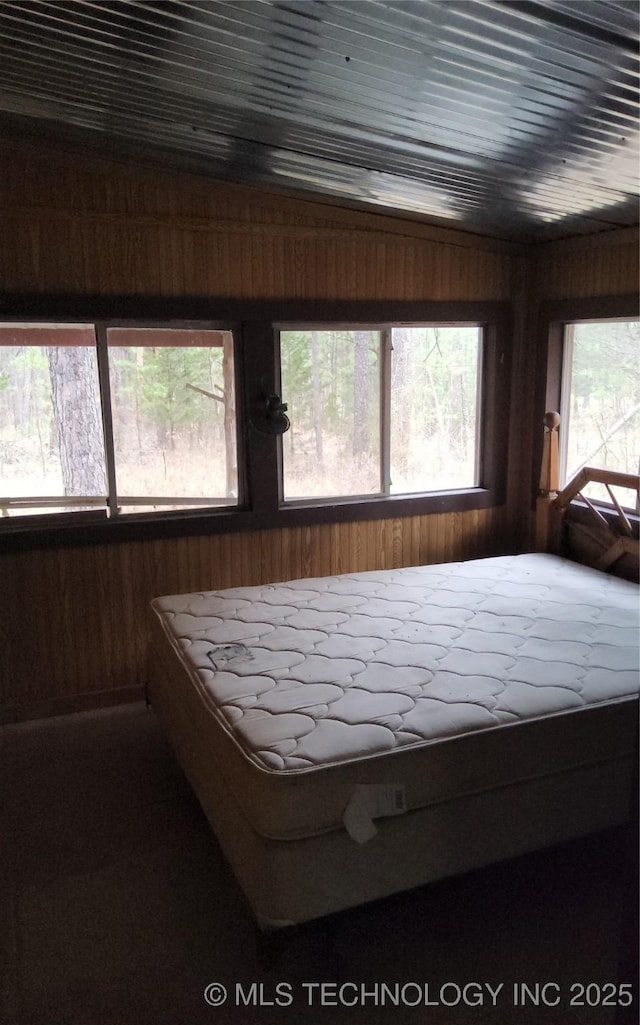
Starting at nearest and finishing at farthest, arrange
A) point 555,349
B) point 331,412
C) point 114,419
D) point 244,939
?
point 244,939 → point 114,419 → point 331,412 → point 555,349

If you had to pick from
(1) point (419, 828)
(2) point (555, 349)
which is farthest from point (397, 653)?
(2) point (555, 349)

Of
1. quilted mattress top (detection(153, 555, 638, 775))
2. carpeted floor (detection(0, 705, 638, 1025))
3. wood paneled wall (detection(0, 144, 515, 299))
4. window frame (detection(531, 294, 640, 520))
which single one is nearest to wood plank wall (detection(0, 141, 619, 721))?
wood paneled wall (detection(0, 144, 515, 299))

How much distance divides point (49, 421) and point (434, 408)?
6.35ft

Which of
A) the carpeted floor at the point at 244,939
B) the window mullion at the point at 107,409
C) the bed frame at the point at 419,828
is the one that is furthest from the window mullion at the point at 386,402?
the carpeted floor at the point at 244,939

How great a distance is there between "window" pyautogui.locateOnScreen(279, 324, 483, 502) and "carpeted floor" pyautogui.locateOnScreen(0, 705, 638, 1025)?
1.84 meters

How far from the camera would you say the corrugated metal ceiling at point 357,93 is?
73.2 inches

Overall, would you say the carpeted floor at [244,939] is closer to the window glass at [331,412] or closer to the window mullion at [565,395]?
the window glass at [331,412]

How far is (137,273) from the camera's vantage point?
135 inches

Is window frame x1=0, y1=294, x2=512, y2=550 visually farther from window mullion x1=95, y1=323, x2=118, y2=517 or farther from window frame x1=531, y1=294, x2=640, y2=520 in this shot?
window frame x1=531, y1=294, x2=640, y2=520

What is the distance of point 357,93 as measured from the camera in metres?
2.32

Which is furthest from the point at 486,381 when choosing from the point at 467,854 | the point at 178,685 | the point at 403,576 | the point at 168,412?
the point at 467,854

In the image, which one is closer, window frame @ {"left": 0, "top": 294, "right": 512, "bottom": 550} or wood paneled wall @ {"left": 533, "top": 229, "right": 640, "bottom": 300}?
window frame @ {"left": 0, "top": 294, "right": 512, "bottom": 550}

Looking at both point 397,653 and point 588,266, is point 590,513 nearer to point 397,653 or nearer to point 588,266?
point 588,266

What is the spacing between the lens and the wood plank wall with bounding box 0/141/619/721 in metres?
3.27
